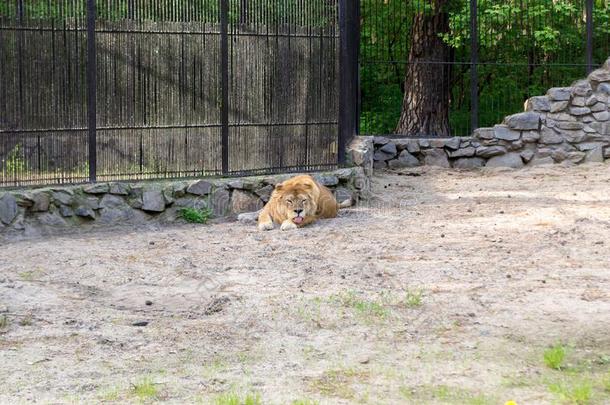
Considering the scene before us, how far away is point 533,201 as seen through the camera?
43.9 ft

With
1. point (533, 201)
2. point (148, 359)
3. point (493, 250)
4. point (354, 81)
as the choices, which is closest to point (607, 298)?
point (493, 250)

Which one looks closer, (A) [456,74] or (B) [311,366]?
(B) [311,366]

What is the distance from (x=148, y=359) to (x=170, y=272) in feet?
8.94

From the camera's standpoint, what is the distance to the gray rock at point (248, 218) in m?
12.2

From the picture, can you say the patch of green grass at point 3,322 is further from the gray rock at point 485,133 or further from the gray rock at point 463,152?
the gray rock at point 485,133

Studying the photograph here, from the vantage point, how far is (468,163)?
1747 cm

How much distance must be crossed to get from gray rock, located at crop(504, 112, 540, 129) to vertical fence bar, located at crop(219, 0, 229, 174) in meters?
6.42

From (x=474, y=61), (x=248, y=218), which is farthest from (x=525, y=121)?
(x=248, y=218)

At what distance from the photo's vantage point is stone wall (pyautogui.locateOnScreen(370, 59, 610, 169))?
17359mm

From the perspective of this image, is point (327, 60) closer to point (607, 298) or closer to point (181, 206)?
point (181, 206)

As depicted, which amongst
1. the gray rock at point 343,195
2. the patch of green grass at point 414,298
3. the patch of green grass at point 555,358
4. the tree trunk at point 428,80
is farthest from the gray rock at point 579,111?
the patch of green grass at point 555,358

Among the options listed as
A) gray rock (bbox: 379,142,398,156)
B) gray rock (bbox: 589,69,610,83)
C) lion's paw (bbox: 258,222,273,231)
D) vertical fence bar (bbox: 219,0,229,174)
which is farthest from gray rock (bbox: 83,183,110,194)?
gray rock (bbox: 589,69,610,83)

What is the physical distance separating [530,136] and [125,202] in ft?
26.2

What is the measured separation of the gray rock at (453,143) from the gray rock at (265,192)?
546 centimetres
